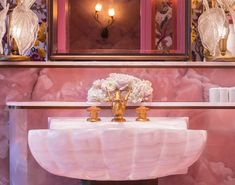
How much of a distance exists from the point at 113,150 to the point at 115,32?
601mm

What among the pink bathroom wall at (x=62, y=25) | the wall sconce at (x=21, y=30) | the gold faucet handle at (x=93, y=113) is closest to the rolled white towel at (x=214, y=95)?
the gold faucet handle at (x=93, y=113)

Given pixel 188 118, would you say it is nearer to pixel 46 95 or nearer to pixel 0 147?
pixel 46 95

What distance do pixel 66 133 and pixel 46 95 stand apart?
0.50m

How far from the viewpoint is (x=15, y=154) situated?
4.57ft

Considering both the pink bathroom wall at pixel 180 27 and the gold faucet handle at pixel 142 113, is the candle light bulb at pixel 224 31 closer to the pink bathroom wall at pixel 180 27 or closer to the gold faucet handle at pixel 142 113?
the pink bathroom wall at pixel 180 27

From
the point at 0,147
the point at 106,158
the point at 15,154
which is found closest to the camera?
the point at 106,158

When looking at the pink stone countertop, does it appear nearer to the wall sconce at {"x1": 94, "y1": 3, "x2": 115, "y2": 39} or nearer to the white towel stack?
the white towel stack

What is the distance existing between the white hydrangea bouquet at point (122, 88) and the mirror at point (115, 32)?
0.11m

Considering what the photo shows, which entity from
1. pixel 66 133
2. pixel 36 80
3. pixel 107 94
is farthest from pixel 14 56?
pixel 66 133

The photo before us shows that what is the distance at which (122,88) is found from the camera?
142 centimetres

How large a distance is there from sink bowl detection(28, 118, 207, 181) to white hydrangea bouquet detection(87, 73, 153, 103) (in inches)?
14.9

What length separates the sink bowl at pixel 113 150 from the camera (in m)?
1.02

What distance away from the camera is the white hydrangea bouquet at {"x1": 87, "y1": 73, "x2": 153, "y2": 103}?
1412mm

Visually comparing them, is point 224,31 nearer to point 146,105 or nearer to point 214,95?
point 214,95
